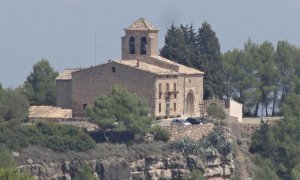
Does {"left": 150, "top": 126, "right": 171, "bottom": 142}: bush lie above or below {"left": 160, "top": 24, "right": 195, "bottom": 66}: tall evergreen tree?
below

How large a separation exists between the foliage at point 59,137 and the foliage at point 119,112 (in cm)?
106

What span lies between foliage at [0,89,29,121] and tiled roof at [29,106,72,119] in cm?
→ 244

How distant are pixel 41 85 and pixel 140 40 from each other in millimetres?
5237

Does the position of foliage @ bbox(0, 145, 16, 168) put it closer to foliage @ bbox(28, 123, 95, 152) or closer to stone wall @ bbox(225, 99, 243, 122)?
foliage @ bbox(28, 123, 95, 152)

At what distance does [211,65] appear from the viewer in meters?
92.7

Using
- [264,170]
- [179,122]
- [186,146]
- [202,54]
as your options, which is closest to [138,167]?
[186,146]

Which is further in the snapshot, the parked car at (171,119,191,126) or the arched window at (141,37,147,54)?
the arched window at (141,37,147,54)

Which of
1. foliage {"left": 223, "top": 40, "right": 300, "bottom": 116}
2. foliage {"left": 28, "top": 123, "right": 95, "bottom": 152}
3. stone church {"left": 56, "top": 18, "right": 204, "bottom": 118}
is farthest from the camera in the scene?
foliage {"left": 223, "top": 40, "right": 300, "bottom": 116}

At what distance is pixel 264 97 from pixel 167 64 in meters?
8.21

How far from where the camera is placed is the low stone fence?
8412cm

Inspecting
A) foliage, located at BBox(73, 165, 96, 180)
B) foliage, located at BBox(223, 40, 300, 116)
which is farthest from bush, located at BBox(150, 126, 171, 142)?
foliage, located at BBox(223, 40, 300, 116)

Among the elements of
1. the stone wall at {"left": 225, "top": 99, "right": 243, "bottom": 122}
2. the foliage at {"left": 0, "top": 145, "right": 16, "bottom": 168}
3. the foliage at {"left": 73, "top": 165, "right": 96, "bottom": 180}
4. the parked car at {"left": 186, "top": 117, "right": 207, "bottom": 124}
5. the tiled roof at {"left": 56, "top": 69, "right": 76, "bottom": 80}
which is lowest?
the foliage at {"left": 73, "top": 165, "right": 96, "bottom": 180}

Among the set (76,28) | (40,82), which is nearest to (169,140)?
(40,82)

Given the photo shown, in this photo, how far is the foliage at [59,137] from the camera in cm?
8038
